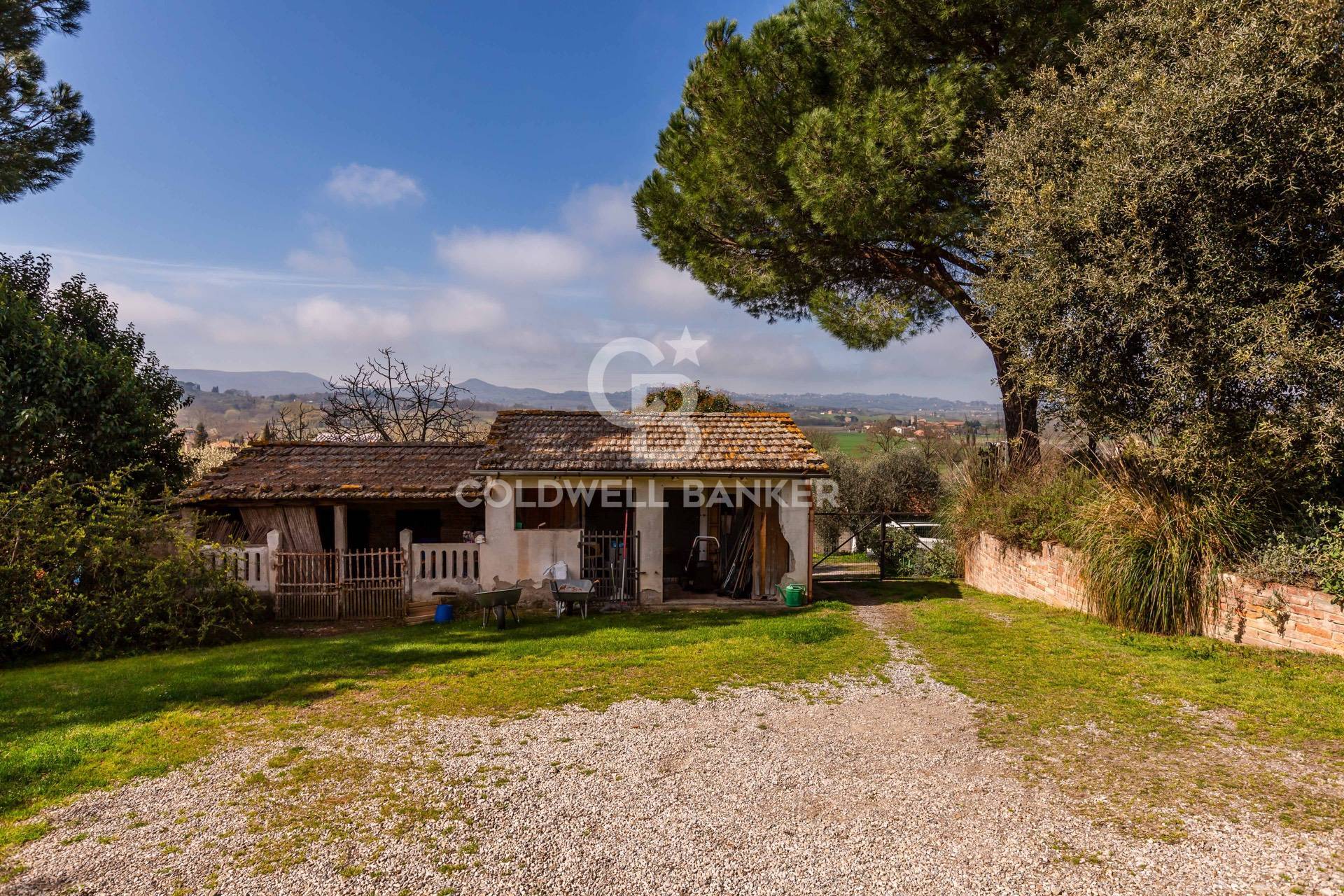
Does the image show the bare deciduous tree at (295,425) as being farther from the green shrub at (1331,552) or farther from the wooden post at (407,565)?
the green shrub at (1331,552)

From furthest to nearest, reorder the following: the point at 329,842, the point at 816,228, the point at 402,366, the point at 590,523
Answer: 1. the point at 402,366
2. the point at 590,523
3. the point at 816,228
4. the point at 329,842

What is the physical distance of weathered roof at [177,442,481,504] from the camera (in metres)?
12.9

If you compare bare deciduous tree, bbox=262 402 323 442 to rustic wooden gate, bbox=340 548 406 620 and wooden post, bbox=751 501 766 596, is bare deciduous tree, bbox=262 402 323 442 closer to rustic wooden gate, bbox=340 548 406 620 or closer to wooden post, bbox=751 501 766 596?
rustic wooden gate, bbox=340 548 406 620

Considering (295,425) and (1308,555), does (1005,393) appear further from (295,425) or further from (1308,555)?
(295,425)

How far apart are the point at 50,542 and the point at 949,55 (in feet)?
61.8

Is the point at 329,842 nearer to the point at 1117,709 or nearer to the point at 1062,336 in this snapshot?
the point at 1117,709

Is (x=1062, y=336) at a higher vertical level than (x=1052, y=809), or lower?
higher

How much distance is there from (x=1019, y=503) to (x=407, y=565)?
1213cm

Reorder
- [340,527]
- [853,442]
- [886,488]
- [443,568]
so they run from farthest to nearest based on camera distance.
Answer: [853,442] → [886,488] → [340,527] → [443,568]

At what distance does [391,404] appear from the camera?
26062 mm

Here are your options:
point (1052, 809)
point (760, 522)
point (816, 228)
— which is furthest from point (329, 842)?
point (816, 228)

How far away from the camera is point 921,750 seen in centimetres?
587

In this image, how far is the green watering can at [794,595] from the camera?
12422 mm

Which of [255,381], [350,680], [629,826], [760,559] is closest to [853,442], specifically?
[760,559]
